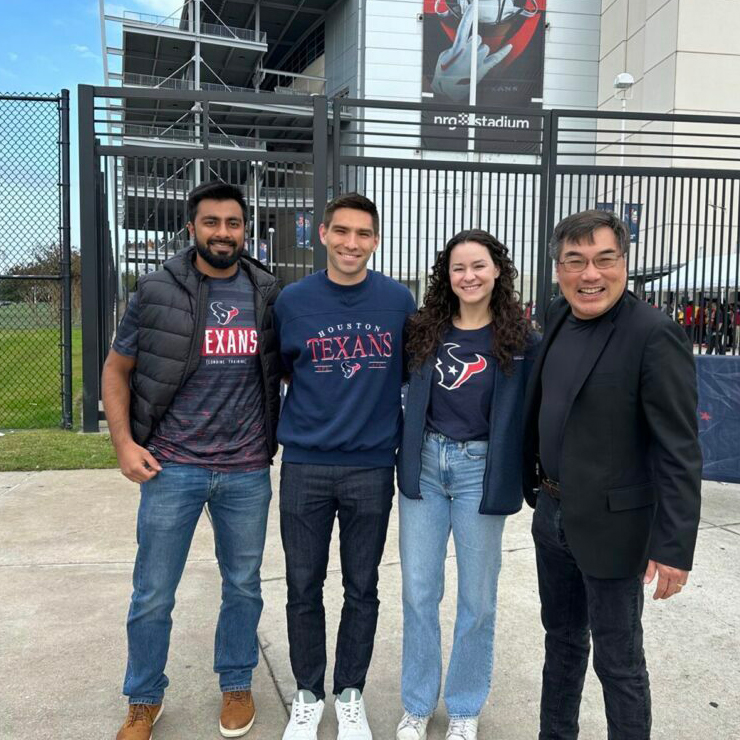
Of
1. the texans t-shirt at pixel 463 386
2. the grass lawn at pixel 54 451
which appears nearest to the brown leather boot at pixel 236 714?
the texans t-shirt at pixel 463 386

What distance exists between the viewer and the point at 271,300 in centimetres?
276

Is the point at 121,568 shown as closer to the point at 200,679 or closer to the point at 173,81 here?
the point at 200,679

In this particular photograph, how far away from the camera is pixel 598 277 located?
84.5 inches

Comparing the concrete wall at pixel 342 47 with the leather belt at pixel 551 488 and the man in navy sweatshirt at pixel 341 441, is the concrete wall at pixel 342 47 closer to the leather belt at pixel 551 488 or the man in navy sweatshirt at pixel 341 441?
the man in navy sweatshirt at pixel 341 441

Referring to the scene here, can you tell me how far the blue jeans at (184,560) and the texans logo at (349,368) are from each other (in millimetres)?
524

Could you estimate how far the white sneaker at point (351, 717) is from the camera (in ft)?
8.61

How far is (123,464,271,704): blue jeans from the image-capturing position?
2613 millimetres

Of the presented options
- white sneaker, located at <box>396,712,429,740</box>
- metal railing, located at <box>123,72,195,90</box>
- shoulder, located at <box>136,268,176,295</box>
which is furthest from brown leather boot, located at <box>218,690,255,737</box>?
metal railing, located at <box>123,72,195,90</box>

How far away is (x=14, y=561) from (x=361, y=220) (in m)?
3.18

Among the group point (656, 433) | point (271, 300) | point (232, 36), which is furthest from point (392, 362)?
point (232, 36)

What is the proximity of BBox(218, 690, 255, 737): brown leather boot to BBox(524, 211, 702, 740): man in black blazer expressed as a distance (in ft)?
4.44

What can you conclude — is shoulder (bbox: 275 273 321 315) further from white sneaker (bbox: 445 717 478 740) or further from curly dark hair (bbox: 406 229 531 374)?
white sneaker (bbox: 445 717 478 740)

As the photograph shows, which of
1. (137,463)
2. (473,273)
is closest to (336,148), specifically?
(473,273)

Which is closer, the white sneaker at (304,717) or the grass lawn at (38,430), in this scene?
the white sneaker at (304,717)
